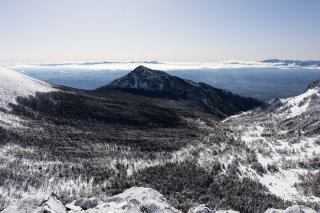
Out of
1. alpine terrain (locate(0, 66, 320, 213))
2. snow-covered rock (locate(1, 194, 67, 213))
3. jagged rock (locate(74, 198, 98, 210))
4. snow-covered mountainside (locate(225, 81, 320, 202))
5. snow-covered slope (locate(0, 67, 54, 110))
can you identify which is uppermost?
snow-covered slope (locate(0, 67, 54, 110))

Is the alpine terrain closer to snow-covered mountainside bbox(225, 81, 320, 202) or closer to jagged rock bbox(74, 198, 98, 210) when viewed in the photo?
jagged rock bbox(74, 198, 98, 210)

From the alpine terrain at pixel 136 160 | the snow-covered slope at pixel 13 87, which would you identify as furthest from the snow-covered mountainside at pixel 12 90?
the alpine terrain at pixel 136 160

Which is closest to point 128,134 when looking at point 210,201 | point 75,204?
point 210,201

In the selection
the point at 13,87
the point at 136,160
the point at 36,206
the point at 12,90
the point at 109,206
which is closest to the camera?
the point at 36,206

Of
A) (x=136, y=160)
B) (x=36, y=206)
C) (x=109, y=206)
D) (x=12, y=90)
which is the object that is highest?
(x=12, y=90)

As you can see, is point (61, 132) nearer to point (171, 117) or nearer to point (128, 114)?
point (128, 114)

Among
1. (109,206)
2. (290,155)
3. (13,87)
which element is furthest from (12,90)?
(290,155)

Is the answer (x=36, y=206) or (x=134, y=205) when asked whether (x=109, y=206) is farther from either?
(x=36, y=206)

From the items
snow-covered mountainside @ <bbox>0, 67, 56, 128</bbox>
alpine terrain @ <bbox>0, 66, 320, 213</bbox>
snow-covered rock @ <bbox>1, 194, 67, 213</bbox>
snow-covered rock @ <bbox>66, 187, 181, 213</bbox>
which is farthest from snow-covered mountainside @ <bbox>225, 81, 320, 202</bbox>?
snow-covered mountainside @ <bbox>0, 67, 56, 128</bbox>
